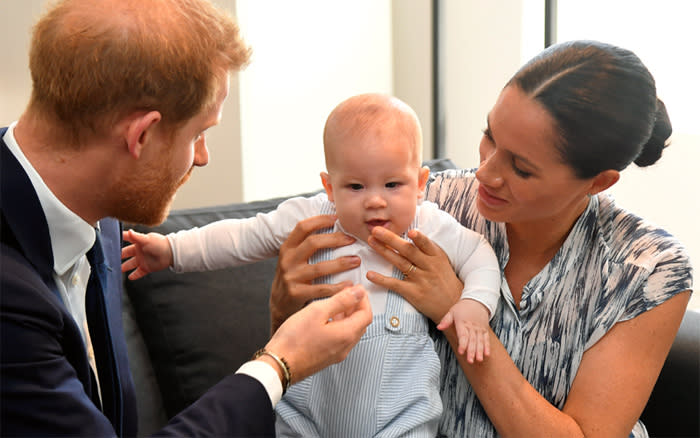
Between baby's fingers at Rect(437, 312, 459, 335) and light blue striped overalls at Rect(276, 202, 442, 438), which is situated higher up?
baby's fingers at Rect(437, 312, 459, 335)

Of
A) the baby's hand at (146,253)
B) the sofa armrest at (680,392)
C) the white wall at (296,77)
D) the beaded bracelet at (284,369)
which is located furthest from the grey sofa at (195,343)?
the white wall at (296,77)

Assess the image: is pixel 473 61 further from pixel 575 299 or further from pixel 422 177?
pixel 575 299

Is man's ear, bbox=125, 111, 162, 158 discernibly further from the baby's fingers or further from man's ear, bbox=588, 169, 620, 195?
man's ear, bbox=588, 169, 620, 195

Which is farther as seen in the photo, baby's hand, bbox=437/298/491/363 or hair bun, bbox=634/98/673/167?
hair bun, bbox=634/98/673/167

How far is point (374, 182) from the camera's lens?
1554mm

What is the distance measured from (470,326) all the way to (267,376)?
0.44 m

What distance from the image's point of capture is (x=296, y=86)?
3.60 metres

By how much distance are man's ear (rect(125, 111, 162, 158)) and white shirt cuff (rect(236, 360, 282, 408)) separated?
1.43ft

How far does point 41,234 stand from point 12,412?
1.00 feet

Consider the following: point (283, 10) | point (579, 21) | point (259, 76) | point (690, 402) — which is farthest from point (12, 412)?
point (579, 21)

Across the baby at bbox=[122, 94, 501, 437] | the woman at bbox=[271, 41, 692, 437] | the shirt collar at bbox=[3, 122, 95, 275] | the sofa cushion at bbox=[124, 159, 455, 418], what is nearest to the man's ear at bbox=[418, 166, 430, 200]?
the baby at bbox=[122, 94, 501, 437]

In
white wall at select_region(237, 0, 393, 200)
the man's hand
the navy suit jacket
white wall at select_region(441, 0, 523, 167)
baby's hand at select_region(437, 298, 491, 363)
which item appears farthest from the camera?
white wall at select_region(441, 0, 523, 167)

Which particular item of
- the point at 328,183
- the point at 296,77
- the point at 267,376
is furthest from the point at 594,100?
the point at 296,77

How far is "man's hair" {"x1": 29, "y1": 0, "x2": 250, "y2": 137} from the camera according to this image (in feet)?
4.00
